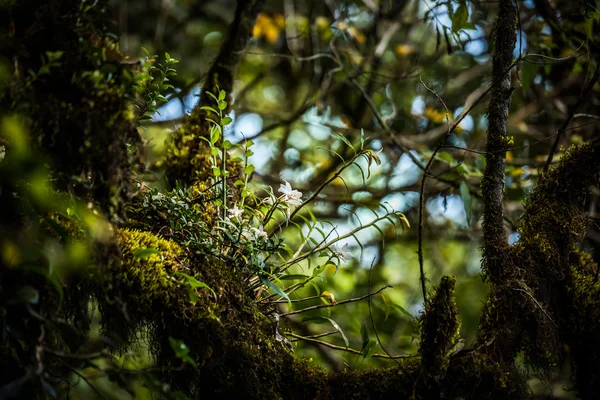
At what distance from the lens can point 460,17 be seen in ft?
6.44

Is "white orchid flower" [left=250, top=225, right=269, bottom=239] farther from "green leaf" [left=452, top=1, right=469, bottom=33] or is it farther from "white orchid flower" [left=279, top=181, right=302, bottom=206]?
"green leaf" [left=452, top=1, right=469, bottom=33]

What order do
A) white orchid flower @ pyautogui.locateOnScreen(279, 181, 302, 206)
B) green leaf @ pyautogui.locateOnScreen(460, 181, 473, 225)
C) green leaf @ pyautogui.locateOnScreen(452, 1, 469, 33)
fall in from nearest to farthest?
1. white orchid flower @ pyautogui.locateOnScreen(279, 181, 302, 206)
2. green leaf @ pyautogui.locateOnScreen(452, 1, 469, 33)
3. green leaf @ pyautogui.locateOnScreen(460, 181, 473, 225)

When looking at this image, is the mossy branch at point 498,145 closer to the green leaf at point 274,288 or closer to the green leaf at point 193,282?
the green leaf at point 274,288

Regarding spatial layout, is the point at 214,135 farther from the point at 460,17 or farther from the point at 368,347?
the point at 460,17

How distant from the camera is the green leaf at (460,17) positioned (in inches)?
76.6

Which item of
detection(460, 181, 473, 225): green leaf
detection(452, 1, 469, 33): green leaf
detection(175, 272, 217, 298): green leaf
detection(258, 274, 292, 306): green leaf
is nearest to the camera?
detection(175, 272, 217, 298): green leaf

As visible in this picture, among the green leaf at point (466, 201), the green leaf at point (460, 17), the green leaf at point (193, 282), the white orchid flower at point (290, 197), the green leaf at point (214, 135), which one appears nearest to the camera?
the green leaf at point (193, 282)

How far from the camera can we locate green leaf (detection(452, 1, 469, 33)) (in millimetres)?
1945

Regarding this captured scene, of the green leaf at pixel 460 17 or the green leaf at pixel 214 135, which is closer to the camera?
the green leaf at pixel 214 135

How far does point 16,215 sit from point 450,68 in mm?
3660

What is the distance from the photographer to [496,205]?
1560mm

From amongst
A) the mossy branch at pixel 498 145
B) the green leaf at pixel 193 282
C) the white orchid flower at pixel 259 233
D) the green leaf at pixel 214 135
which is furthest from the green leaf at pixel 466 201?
the green leaf at pixel 193 282

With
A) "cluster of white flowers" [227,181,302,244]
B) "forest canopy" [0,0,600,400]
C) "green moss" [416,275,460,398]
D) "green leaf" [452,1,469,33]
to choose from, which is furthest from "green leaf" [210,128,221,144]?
"green leaf" [452,1,469,33]

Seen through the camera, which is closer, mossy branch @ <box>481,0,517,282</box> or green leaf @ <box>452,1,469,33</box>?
mossy branch @ <box>481,0,517,282</box>
